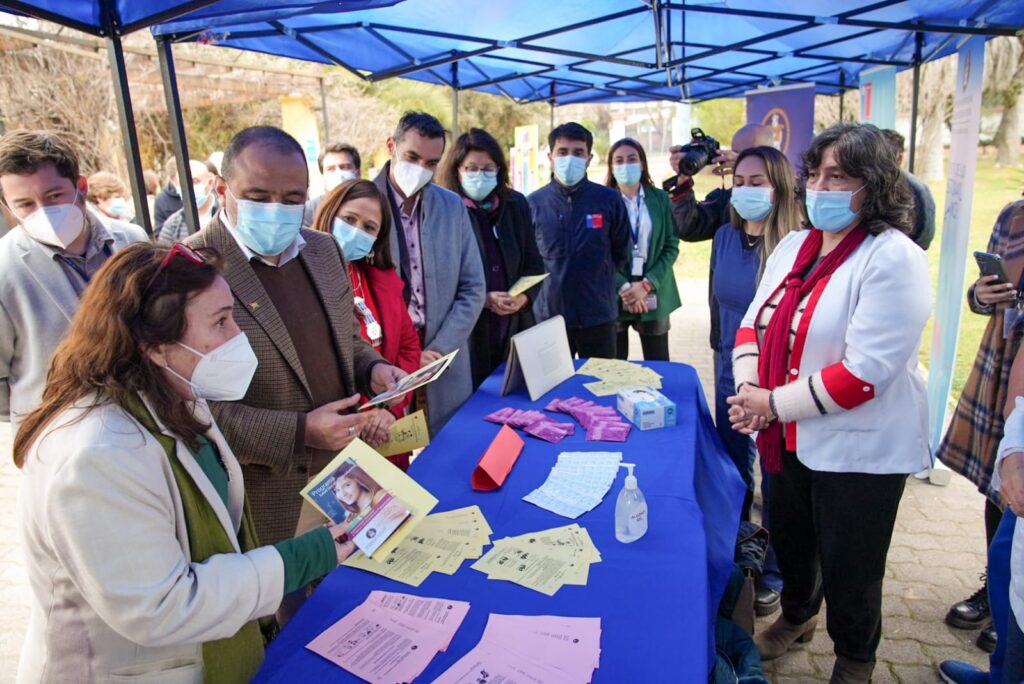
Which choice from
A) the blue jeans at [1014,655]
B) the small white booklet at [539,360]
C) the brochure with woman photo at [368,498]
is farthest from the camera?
the small white booklet at [539,360]

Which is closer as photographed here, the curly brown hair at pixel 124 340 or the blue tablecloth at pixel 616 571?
the curly brown hair at pixel 124 340

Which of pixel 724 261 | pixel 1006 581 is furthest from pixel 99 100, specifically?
pixel 1006 581

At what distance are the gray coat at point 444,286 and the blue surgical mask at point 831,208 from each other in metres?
Answer: 1.51

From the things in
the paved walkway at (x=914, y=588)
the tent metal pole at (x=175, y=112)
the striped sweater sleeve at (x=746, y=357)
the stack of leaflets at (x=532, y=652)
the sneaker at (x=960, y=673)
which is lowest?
the paved walkway at (x=914, y=588)

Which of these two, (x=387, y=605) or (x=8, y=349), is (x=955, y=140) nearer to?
(x=387, y=605)

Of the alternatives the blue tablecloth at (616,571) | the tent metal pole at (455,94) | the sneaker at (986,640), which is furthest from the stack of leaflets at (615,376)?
the tent metal pole at (455,94)

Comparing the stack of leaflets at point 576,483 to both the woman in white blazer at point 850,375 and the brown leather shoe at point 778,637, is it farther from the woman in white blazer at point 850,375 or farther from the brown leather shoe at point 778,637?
the brown leather shoe at point 778,637

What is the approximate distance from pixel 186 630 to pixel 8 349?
155 cm

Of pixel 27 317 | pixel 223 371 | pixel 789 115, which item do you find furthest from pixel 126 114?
Answer: pixel 789 115

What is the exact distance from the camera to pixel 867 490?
1989 millimetres

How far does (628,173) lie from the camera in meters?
4.43

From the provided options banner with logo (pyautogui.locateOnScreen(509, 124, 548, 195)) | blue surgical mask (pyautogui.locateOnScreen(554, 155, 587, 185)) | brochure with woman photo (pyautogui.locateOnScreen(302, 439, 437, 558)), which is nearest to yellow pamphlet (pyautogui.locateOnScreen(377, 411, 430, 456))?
brochure with woman photo (pyautogui.locateOnScreen(302, 439, 437, 558))

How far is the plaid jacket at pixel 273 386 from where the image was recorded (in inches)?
72.7

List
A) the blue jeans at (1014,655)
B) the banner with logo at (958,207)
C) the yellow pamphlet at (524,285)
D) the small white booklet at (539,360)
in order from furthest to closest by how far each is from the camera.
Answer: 1. the banner with logo at (958,207)
2. the yellow pamphlet at (524,285)
3. the small white booklet at (539,360)
4. the blue jeans at (1014,655)
